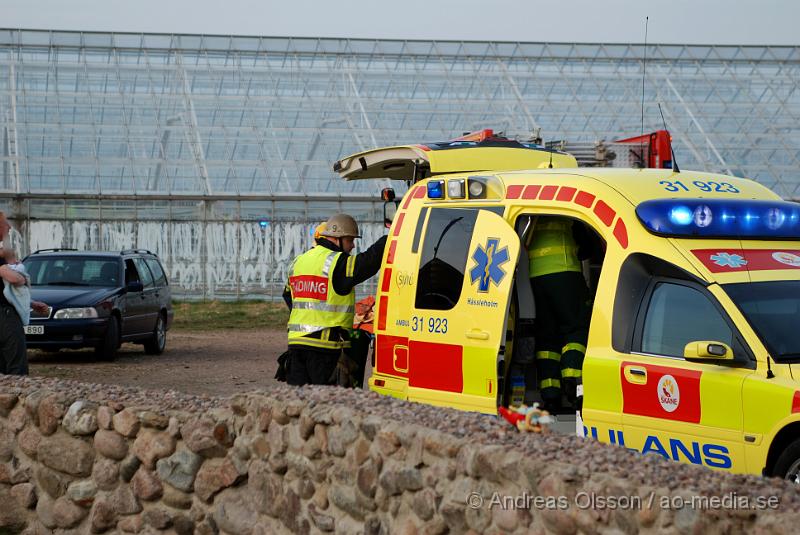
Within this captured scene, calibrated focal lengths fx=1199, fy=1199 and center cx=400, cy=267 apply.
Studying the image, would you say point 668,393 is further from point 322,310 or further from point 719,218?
point 322,310

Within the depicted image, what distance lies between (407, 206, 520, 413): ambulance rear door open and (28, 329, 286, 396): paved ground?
5770 mm

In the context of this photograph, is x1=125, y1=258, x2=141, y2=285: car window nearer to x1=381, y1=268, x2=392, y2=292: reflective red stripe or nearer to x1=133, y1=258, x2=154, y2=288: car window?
x1=133, y1=258, x2=154, y2=288: car window

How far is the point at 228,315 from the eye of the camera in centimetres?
2550

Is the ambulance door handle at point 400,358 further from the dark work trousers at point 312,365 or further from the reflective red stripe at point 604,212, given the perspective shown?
the reflective red stripe at point 604,212

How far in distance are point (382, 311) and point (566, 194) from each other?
1.64 m

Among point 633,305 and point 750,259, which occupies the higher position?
point 750,259

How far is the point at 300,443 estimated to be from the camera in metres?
5.84

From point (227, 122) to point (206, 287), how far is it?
15.8ft

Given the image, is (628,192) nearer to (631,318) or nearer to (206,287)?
(631,318)

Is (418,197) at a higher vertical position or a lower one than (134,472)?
higher

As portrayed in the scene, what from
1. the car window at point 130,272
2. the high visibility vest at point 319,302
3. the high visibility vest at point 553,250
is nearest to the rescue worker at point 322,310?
the high visibility vest at point 319,302

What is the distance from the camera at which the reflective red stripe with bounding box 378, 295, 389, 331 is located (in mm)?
7805

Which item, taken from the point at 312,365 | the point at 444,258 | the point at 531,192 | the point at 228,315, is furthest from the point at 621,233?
the point at 228,315


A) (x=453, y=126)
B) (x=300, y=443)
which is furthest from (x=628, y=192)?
(x=453, y=126)
